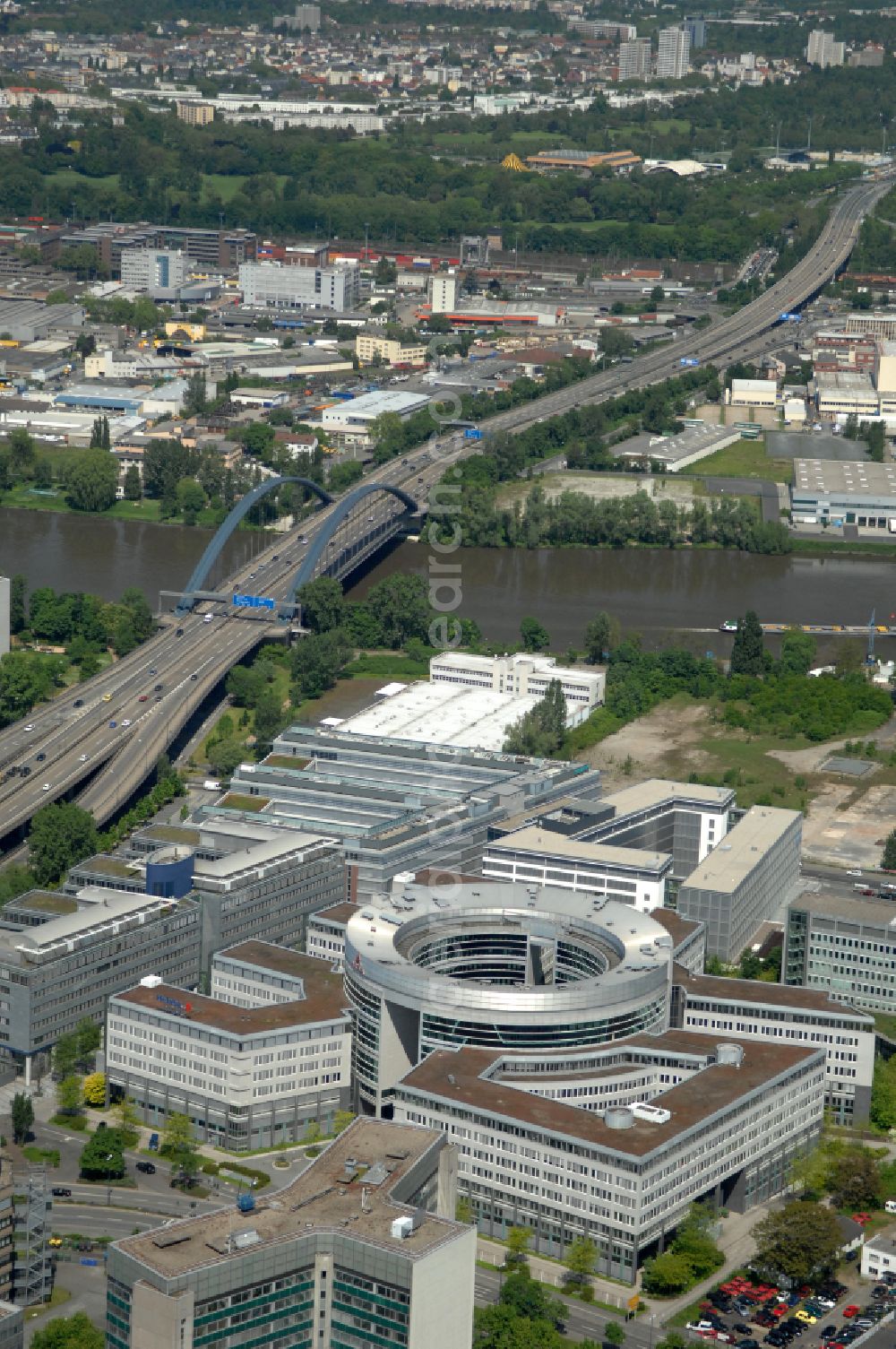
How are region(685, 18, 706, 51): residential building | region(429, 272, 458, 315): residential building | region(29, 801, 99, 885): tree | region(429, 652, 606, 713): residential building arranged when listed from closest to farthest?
region(29, 801, 99, 885): tree
region(429, 652, 606, 713): residential building
region(429, 272, 458, 315): residential building
region(685, 18, 706, 51): residential building

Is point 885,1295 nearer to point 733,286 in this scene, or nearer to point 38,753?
point 38,753

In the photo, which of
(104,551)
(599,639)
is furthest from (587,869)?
(104,551)

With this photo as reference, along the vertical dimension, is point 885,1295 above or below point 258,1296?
below

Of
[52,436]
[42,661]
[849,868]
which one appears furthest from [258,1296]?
[52,436]

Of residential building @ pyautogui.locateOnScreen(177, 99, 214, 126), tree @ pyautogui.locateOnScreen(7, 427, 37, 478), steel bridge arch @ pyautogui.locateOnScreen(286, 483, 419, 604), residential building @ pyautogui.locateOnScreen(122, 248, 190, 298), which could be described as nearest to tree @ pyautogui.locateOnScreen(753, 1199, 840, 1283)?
steel bridge arch @ pyautogui.locateOnScreen(286, 483, 419, 604)

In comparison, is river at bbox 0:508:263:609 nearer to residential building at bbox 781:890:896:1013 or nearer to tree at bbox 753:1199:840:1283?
residential building at bbox 781:890:896:1013

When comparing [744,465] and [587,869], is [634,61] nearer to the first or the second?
[744,465]

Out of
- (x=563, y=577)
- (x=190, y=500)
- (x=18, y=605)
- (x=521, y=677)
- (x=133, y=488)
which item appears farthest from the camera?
(x=133, y=488)
